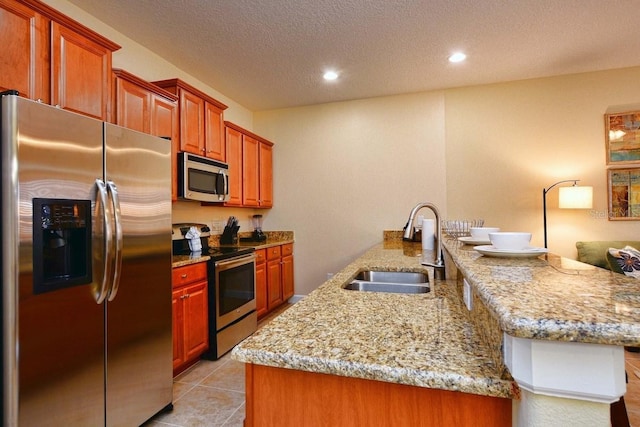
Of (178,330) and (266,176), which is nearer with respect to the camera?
(178,330)

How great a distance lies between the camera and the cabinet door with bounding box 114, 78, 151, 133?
2.14 metres

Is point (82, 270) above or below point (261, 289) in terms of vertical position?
above

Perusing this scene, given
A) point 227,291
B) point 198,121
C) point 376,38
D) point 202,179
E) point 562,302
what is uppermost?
point 376,38

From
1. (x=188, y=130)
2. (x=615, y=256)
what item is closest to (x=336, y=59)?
(x=188, y=130)

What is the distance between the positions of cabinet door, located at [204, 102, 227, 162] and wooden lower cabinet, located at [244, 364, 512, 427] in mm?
2671

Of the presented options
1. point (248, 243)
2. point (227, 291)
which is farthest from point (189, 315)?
point (248, 243)

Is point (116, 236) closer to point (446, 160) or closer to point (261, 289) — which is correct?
point (261, 289)

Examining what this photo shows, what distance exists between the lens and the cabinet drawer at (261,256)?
348 cm

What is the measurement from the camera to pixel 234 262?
2873 millimetres

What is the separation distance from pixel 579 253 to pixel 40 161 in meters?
4.44

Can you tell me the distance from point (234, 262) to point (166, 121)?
1287 mm

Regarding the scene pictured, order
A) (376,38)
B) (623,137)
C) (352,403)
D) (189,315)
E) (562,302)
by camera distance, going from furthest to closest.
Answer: (623,137)
(376,38)
(189,315)
(352,403)
(562,302)

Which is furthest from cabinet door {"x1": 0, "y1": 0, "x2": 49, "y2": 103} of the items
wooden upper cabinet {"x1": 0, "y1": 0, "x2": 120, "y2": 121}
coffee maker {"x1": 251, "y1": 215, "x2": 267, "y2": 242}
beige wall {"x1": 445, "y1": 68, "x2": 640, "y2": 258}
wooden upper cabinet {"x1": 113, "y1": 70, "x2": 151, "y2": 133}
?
beige wall {"x1": 445, "y1": 68, "x2": 640, "y2": 258}

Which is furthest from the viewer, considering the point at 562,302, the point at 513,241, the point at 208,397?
the point at 208,397
